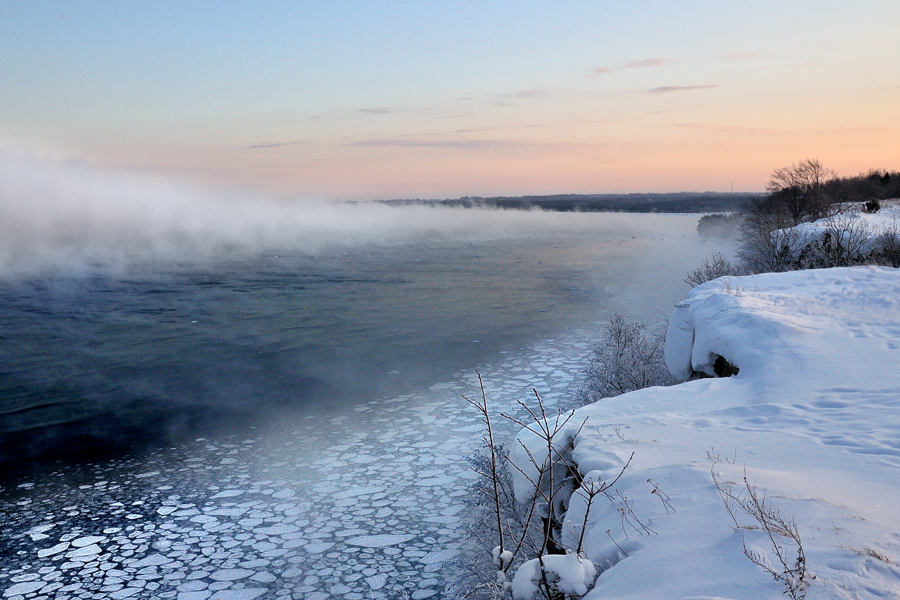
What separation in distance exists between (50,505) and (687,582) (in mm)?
9241

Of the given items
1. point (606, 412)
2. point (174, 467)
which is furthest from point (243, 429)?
point (606, 412)

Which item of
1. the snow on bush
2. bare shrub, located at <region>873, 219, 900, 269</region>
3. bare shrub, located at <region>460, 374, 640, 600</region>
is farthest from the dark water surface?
the snow on bush

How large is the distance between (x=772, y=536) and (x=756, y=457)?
6.99ft

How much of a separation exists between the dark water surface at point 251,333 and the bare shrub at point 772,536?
420 inches

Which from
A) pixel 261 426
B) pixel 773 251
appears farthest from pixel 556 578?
pixel 773 251

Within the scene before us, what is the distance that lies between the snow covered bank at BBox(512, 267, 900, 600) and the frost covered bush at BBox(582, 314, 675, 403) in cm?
159

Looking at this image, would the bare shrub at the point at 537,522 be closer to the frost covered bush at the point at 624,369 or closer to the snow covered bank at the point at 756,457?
the snow covered bank at the point at 756,457

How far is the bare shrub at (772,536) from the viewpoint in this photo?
3.65 metres

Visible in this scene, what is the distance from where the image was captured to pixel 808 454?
623 centimetres

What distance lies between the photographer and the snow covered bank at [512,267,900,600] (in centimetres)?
406

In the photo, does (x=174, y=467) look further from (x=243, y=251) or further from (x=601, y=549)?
(x=243, y=251)

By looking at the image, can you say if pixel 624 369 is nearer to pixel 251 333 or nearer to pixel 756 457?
pixel 756 457

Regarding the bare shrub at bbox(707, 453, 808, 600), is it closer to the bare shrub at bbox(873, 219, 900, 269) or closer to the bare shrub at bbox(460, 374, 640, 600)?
the bare shrub at bbox(460, 374, 640, 600)

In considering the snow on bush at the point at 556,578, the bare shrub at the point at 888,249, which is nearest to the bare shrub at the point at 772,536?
the snow on bush at the point at 556,578
